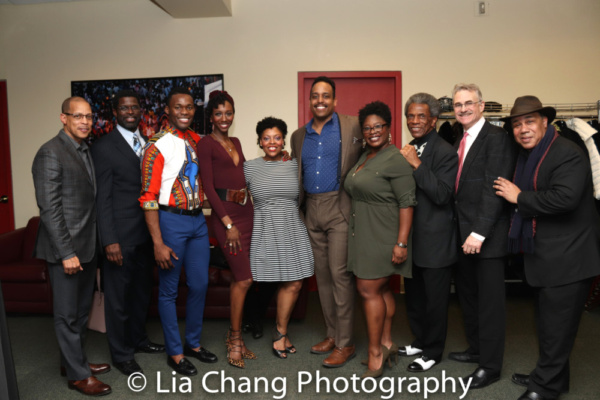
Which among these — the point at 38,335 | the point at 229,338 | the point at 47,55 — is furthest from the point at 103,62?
the point at 229,338

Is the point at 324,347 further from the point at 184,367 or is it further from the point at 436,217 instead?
the point at 436,217

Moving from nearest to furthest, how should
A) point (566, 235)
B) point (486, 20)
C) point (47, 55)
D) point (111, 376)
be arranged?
1. point (566, 235)
2. point (111, 376)
3. point (486, 20)
4. point (47, 55)

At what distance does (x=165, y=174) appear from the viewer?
2.72 m

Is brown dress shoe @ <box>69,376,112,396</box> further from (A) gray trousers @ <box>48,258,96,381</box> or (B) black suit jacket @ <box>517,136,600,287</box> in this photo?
(B) black suit jacket @ <box>517,136,600,287</box>

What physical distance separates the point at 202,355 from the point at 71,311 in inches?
35.9

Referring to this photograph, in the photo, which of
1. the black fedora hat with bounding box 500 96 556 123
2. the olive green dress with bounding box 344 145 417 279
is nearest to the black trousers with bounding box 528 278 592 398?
the olive green dress with bounding box 344 145 417 279

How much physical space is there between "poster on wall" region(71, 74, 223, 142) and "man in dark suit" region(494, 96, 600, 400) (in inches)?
129

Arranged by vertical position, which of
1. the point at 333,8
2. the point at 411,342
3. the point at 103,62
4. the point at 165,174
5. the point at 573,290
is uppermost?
the point at 333,8

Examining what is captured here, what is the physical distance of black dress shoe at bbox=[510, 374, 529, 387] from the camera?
270 centimetres

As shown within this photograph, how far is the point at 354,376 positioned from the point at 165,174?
5.37 ft

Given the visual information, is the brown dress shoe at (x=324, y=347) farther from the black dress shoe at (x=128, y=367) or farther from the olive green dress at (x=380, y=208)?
the black dress shoe at (x=128, y=367)

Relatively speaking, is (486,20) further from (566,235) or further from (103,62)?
(103,62)

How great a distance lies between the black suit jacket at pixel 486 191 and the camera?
252 centimetres

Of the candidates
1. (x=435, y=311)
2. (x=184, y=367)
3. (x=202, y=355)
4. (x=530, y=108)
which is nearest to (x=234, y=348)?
(x=202, y=355)
